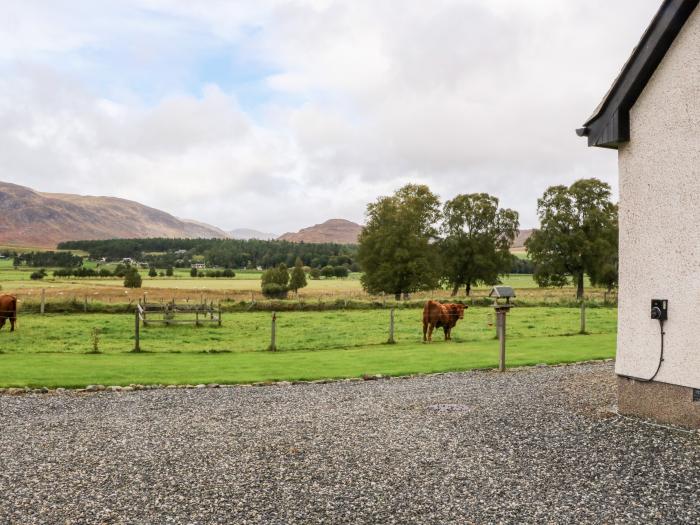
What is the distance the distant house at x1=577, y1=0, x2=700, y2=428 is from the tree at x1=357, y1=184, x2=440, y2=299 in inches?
1814

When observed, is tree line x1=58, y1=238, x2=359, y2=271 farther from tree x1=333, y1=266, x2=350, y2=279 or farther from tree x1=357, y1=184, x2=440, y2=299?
tree x1=357, y1=184, x2=440, y2=299

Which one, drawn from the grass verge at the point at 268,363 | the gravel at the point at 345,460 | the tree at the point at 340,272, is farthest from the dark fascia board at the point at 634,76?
the tree at the point at 340,272

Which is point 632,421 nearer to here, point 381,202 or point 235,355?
point 235,355

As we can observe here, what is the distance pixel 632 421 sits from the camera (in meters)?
9.50

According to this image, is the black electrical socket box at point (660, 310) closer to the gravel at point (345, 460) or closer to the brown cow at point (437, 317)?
the gravel at point (345, 460)

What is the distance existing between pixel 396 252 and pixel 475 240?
34.3ft

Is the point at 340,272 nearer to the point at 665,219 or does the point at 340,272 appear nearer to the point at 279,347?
the point at 279,347

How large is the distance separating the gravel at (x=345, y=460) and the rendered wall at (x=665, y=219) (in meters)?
1.23

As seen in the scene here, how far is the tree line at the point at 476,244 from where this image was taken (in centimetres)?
5556

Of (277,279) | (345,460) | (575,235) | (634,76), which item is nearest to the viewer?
(345,460)

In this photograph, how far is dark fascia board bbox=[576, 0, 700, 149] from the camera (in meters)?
8.90

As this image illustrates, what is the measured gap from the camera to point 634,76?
942cm

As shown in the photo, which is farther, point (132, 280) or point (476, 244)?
point (132, 280)

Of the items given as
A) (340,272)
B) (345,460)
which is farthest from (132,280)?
(345,460)
